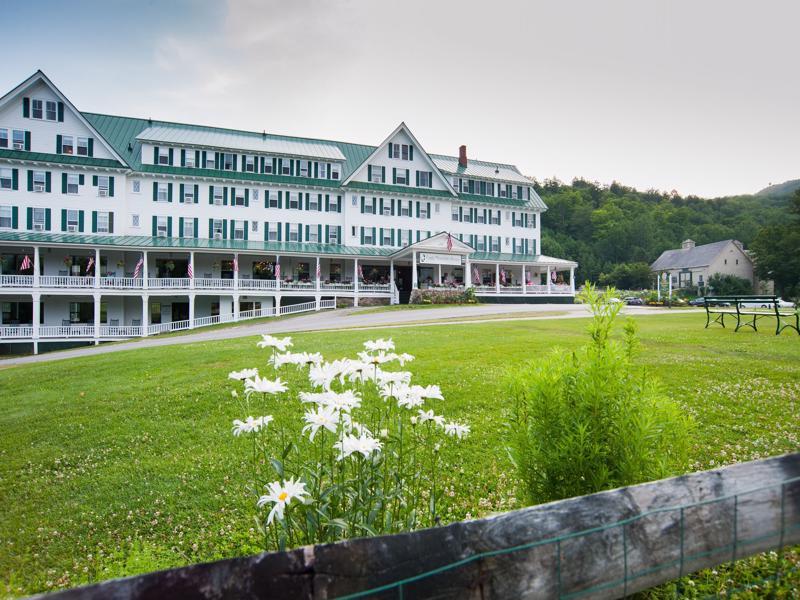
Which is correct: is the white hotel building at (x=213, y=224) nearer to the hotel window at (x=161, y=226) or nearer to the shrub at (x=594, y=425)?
the hotel window at (x=161, y=226)

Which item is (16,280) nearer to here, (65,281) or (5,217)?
(65,281)

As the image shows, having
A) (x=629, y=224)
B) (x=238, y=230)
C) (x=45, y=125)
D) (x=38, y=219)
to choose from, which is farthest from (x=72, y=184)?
(x=629, y=224)

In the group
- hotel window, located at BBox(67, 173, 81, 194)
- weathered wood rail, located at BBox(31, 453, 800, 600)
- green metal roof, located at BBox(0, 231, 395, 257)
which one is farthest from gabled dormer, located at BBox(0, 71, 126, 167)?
weathered wood rail, located at BBox(31, 453, 800, 600)

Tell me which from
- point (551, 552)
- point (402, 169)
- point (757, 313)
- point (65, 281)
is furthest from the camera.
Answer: point (402, 169)

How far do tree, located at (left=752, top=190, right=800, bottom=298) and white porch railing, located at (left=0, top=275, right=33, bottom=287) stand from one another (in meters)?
80.0

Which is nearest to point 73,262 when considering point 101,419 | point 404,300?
point 404,300

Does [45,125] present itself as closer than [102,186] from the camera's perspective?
Yes

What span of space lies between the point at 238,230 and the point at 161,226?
5770 millimetres

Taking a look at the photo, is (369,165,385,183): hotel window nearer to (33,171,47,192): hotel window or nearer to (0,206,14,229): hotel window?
(33,171,47,192): hotel window

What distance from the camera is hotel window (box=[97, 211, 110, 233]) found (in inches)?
1350

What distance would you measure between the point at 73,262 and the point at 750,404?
1575 inches

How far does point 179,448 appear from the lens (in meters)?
6.74

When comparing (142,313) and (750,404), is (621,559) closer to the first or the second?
(750,404)

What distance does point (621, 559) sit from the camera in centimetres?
202
